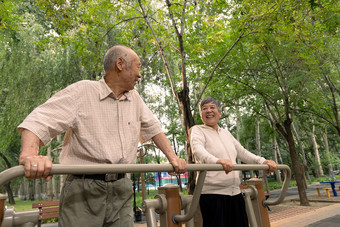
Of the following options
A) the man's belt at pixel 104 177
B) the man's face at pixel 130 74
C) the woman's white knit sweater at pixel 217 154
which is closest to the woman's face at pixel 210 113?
the woman's white knit sweater at pixel 217 154

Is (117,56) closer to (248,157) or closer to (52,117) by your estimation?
(52,117)

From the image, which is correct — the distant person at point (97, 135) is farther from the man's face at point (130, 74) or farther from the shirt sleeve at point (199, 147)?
the shirt sleeve at point (199, 147)

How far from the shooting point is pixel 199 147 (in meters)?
2.19

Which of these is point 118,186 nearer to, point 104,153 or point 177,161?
point 104,153

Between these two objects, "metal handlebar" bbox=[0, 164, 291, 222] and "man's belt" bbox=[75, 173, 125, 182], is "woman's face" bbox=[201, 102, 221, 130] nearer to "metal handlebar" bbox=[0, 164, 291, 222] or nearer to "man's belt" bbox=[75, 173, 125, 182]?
"metal handlebar" bbox=[0, 164, 291, 222]

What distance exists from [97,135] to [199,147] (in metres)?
1.01

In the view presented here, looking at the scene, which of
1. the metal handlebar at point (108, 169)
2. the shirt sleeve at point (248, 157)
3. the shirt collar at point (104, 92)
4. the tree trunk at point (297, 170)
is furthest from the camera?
the tree trunk at point (297, 170)

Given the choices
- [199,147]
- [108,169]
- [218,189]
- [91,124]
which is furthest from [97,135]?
[218,189]

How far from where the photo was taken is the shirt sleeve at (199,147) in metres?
2.04

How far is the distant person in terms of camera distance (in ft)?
4.32

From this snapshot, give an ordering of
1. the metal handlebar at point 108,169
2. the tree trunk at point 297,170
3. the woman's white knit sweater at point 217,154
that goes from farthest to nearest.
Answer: the tree trunk at point 297,170 < the woman's white knit sweater at point 217,154 < the metal handlebar at point 108,169

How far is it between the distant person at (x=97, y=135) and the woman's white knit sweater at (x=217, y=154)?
1.88ft

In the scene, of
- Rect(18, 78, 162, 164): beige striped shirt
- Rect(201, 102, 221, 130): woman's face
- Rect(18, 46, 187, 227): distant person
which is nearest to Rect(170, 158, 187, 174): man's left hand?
Rect(18, 46, 187, 227): distant person

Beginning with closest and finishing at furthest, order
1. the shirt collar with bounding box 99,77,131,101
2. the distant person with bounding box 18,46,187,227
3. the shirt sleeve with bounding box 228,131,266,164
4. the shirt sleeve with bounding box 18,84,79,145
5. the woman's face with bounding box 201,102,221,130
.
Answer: the shirt sleeve with bounding box 18,84,79,145
the distant person with bounding box 18,46,187,227
the shirt collar with bounding box 99,77,131,101
the shirt sleeve with bounding box 228,131,266,164
the woman's face with bounding box 201,102,221,130
